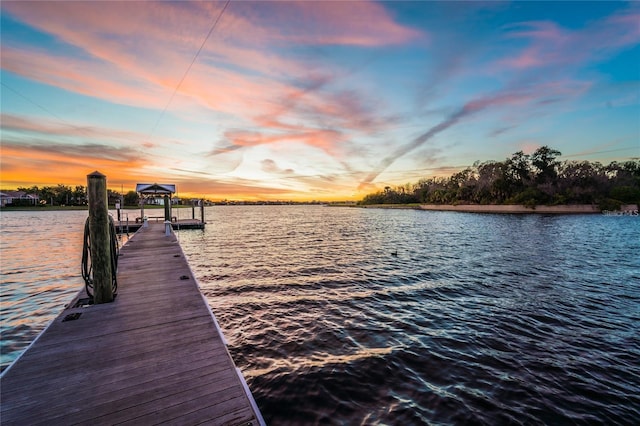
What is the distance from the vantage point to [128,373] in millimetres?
3389

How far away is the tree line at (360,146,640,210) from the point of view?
2953 inches

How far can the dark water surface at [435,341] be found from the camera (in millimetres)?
4414

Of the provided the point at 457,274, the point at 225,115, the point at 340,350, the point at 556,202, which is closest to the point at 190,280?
the point at 340,350

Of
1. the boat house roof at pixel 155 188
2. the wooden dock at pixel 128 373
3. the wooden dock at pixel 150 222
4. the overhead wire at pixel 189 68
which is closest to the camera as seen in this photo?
the wooden dock at pixel 128 373

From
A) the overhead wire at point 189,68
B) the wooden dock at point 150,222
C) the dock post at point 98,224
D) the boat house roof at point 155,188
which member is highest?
the overhead wire at point 189,68

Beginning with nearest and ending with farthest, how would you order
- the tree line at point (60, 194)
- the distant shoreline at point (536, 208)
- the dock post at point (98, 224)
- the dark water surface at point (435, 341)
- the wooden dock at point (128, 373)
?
the wooden dock at point (128, 373), the dark water surface at point (435, 341), the dock post at point (98, 224), the distant shoreline at point (536, 208), the tree line at point (60, 194)

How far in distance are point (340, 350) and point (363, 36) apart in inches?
586

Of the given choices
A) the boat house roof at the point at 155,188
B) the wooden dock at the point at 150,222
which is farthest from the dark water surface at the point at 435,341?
the wooden dock at the point at 150,222

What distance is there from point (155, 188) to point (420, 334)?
30.6 m

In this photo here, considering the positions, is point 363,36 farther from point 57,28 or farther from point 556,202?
point 556,202

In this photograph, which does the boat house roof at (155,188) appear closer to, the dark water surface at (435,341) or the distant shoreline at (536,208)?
the dark water surface at (435,341)

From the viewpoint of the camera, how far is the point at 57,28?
11.1m

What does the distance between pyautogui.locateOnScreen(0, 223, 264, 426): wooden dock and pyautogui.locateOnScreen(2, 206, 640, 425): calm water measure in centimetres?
158

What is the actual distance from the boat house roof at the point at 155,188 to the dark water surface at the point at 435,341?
62.0 ft
